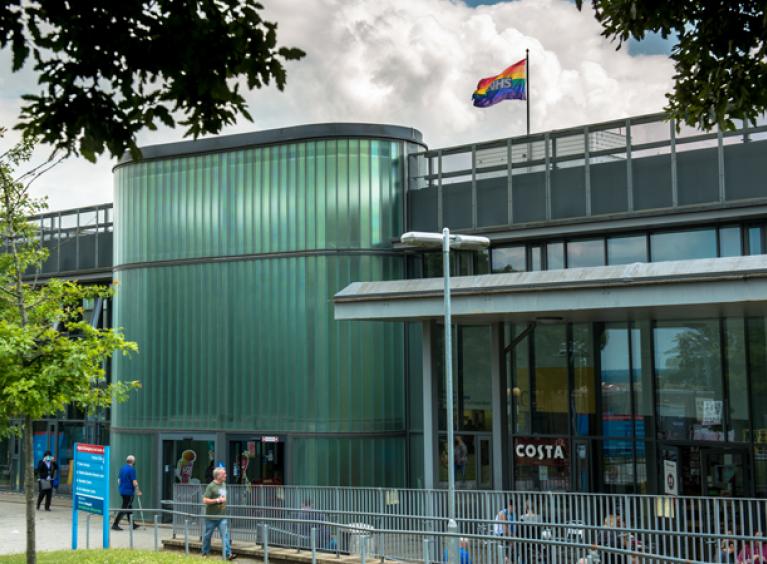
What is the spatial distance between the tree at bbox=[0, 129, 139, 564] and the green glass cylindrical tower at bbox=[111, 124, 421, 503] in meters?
7.24

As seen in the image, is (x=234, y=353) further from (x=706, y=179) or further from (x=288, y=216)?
(x=706, y=179)

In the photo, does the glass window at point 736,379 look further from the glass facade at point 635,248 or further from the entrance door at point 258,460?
the entrance door at point 258,460

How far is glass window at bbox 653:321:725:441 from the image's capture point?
21.4 meters

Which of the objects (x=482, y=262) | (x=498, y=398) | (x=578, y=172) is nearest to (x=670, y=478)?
(x=498, y=398)

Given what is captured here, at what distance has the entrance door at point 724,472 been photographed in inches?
821

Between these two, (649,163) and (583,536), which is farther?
(649,163)

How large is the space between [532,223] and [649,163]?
2.98 meters

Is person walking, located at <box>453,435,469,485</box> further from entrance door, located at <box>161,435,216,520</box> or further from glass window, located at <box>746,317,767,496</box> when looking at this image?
glass window, located at <box>746,317,767,496</box>

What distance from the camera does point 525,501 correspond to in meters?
19.2

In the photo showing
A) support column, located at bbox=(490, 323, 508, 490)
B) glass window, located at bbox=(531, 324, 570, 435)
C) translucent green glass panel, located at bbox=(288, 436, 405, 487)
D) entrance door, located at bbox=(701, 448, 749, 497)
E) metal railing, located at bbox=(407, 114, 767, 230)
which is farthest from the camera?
translucent green glass panel, located at bbox=(288, 436, 405, 487)

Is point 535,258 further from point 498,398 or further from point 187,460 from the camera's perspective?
point 187,460

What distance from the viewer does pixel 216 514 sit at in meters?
19.5

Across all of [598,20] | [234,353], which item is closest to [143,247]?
[234,353]

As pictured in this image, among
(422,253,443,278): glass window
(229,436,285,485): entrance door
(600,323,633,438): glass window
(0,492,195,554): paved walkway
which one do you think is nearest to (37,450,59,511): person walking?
(0,492,195,554): paved walkway
